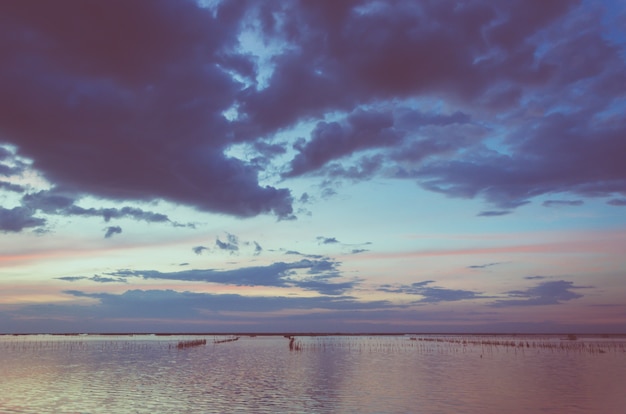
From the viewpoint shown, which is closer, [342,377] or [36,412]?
[36,412]

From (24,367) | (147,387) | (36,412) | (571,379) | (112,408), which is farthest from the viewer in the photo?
(24,367)

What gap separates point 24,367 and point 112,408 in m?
37.2

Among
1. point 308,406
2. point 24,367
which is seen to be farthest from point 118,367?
point 308,406

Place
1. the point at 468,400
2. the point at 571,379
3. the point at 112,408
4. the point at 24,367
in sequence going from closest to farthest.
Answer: the point at 112,408
the point at 468,400
the point at 571,379
the point at 24,367

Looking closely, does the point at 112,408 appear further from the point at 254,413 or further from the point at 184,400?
the point at 254,413

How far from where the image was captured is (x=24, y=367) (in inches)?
2411

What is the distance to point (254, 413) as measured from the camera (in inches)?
1166

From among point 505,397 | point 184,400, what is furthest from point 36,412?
point 505,397

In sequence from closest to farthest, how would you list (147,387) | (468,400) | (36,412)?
(36,412)
(468,400)
(147,387)

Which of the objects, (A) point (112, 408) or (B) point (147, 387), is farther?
(B) point (147, 387)

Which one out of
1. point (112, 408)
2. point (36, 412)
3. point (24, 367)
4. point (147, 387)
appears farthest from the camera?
point (24, 367)

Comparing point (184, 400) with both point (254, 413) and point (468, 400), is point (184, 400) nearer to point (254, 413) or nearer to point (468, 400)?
point (254, 413)

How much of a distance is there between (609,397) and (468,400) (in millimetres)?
10426

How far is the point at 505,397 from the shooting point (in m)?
36.6
